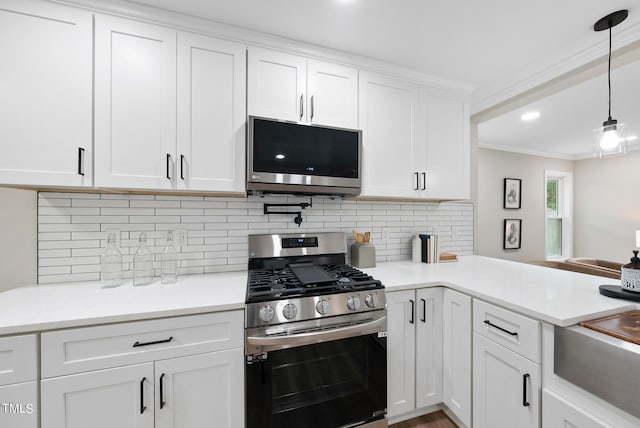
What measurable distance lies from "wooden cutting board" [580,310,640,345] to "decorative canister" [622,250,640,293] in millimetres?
142

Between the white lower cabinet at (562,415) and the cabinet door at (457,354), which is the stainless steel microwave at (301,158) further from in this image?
the white lower cabinet at (562,415)

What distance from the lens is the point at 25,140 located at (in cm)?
128

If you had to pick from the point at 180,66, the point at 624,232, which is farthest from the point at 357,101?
the point at 624,232

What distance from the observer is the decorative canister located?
4.12 ft

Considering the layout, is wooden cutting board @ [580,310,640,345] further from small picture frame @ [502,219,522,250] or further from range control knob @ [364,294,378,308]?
small picture frame @ [502,219,522,250]

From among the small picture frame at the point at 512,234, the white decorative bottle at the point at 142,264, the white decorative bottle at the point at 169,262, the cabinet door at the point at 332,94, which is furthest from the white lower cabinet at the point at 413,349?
the small picture frame at the point at 512,234

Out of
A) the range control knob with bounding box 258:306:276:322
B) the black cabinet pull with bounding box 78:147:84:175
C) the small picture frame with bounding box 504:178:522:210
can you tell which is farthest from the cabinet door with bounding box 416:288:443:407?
the small picture frame with bounding box 504:178:522:210

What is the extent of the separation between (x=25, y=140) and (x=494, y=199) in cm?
527

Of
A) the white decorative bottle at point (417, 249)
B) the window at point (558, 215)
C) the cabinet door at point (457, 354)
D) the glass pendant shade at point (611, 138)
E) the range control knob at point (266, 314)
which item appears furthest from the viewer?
the window at point (558, 215)

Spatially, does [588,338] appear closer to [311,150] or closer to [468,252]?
[311,150]

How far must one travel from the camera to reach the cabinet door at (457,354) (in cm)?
150

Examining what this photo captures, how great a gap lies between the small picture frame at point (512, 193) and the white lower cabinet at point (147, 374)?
4.75 m

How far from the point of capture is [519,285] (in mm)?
1543

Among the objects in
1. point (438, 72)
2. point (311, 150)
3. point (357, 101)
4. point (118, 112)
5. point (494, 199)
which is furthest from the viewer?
point (494, 199)
